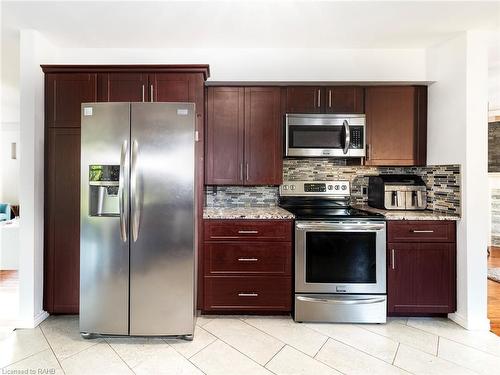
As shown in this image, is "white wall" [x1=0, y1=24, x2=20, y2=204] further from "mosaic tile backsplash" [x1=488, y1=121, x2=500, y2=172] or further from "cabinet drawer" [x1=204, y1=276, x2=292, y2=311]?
"mosaic tile backsplash" [x1=488, y1=121, x2=500, y2=172]

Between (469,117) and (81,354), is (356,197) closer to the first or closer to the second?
(469,117)

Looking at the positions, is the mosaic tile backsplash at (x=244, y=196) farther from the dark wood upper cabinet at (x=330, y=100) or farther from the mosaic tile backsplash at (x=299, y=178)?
the dark wood upper cabinet at (x=330, y=100)

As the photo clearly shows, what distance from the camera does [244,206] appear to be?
10.1 feet

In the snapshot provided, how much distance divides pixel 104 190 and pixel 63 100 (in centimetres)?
98

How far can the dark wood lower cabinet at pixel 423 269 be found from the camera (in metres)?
2.47

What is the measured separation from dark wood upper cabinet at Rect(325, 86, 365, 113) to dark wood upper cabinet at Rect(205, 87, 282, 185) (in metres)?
0.49

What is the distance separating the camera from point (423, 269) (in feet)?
8.12

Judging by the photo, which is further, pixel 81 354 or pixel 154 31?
A: pixel 154 31

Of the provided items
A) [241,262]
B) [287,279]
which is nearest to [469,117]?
[287,279]

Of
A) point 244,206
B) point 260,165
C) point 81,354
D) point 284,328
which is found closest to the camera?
point 81,354

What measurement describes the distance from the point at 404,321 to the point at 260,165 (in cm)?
184

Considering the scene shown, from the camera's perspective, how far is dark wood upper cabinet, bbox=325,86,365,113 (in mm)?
2809

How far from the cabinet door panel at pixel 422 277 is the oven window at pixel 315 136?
1.04 metres

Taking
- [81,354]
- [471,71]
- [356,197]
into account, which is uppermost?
[471,71]
